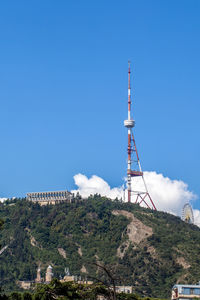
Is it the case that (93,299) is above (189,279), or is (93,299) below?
below

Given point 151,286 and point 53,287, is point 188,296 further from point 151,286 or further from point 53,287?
point 151,286

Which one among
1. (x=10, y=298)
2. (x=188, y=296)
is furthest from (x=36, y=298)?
(x=188, y=296)

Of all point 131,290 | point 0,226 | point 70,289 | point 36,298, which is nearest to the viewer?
point 0,226

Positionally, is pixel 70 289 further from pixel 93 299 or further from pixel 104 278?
pixel 104 278

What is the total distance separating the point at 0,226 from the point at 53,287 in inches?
1065

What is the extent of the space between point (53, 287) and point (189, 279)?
92.8 m

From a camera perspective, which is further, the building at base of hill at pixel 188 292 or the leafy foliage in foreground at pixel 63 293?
the building at base of hill at pixel 188 292

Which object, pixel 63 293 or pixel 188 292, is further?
pixel 188 292

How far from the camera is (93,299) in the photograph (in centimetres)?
10656

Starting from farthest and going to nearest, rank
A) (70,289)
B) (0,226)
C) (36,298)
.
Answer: (70,289) < (36,298) < (0,226)

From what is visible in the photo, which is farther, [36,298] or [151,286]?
[151,286]

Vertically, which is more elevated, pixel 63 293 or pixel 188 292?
pixel 188 292

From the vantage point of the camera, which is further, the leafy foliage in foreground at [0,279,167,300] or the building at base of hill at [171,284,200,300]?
the building at base of hill at [171,284,200,300]

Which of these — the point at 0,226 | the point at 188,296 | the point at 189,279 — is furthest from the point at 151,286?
the point at 0,226
